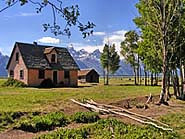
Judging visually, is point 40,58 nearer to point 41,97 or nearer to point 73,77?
point 73,77

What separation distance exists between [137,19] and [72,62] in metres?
28.9

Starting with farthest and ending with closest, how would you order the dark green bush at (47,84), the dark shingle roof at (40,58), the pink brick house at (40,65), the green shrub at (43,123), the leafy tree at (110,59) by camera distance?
the leafy tree at (110,59)
the dark shingle roof at (40,58)
the dark green bush at (47,84)
the pink brick house at (40,65)
the green shrub at (43,123)

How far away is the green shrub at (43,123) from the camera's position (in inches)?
570

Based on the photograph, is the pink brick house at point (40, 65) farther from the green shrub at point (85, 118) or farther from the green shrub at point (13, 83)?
the green shrub at point (85, 118)

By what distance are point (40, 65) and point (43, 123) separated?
4057cm

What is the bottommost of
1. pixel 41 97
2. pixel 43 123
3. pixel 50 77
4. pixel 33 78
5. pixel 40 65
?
pixel 43 123

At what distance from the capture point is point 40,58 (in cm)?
5625

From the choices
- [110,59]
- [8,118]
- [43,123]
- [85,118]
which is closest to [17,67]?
[110,59]

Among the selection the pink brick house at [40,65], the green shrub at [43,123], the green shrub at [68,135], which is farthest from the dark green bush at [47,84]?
the green shrub at [68,135]

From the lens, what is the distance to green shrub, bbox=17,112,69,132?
1448 cm

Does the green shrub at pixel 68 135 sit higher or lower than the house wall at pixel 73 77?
lower

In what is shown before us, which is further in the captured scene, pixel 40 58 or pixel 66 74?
pixel 66 74

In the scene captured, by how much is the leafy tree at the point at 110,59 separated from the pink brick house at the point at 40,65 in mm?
22129

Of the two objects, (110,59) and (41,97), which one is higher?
(110,59)
